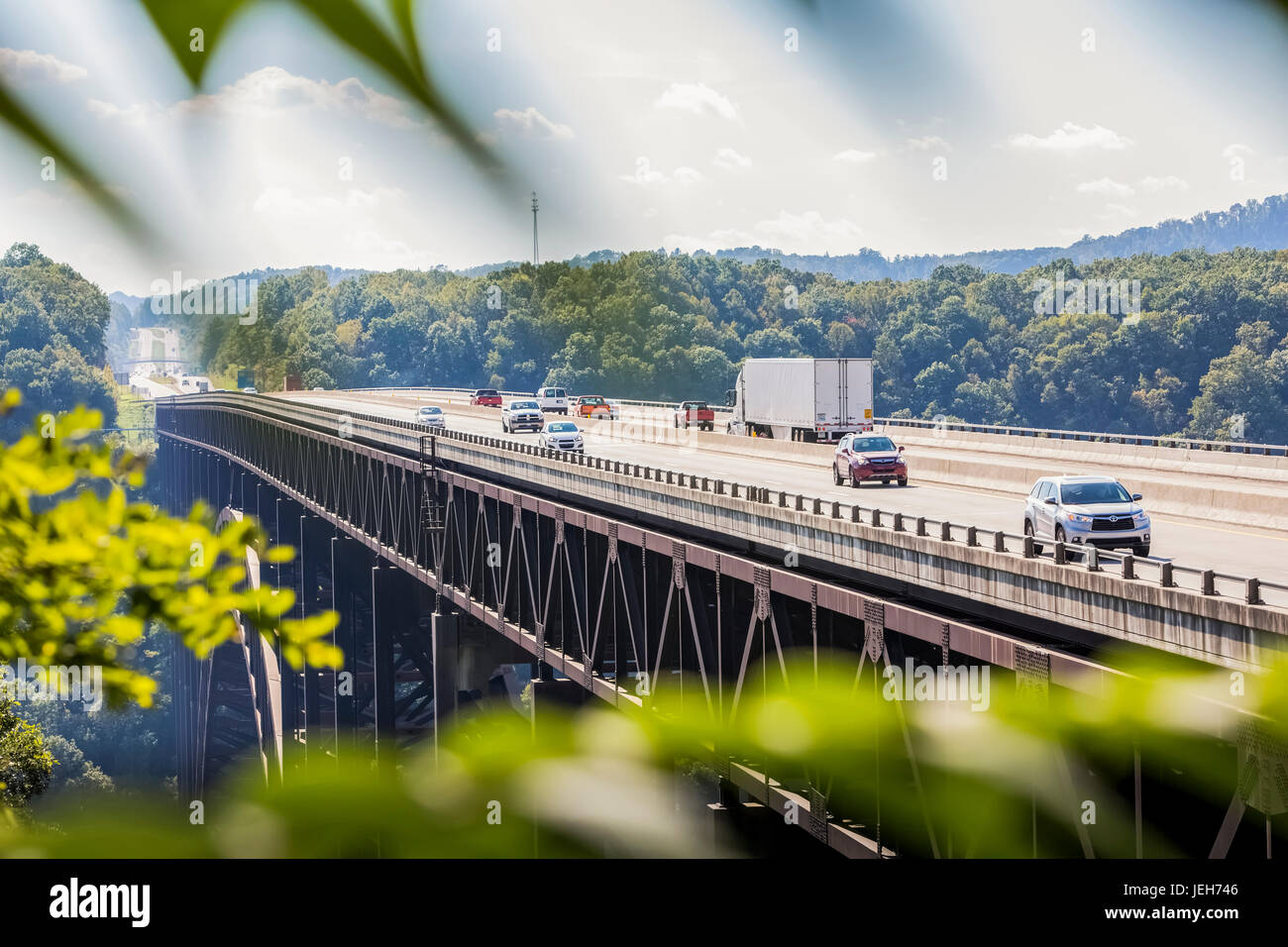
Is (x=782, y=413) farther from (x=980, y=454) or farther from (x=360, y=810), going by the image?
(x=360, y=810)

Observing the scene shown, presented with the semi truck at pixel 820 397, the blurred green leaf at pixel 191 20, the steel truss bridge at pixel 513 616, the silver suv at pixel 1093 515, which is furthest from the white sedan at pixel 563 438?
the blurred green leaf at pixel 191 20

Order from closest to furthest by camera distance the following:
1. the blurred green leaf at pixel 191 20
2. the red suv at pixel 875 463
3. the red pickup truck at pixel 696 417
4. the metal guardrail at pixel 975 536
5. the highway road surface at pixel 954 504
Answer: the blurred green leaf at pixel 191 20 → the metal guardrail at pixel 975 536 → the highway road surface at pixel 954 504 → the red suv at pixel 875 463 → the red pickup truck at pixel 696 417

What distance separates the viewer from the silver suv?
22.8m

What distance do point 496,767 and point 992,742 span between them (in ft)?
2.94

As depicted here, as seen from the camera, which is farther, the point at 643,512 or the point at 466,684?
the point at 466,684

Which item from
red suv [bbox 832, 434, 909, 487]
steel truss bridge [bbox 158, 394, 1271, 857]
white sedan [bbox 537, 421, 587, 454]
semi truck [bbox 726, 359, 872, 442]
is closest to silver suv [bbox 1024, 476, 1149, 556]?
steel truss bridge [bbox 158, 394, 1271, 857]

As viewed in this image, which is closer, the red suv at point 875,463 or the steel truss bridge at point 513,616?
the steel truss bridge at point 513,616

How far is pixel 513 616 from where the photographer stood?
41969 millimetres

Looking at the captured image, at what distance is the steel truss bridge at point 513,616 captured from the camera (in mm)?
17766

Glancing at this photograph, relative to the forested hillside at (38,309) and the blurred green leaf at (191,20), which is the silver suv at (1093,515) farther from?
the blurred green leaf at (191,20)

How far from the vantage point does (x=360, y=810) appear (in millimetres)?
2500

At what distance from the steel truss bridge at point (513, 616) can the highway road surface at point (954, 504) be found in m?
4.80

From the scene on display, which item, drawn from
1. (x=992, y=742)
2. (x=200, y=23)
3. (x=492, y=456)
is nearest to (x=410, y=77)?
(x=200, y=23)

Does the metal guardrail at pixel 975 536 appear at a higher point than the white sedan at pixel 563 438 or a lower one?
higher
